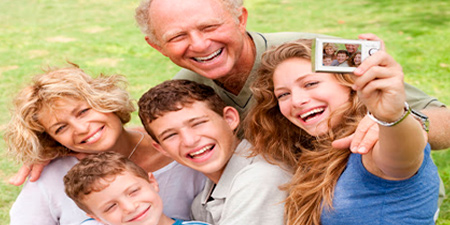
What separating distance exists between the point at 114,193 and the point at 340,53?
161 centimetres

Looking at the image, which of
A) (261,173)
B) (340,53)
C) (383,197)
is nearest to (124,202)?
(261,173)

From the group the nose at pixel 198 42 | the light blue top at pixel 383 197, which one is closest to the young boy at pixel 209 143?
the nose at pixel 198 42

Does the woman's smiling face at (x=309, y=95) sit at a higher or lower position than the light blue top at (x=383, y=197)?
higher

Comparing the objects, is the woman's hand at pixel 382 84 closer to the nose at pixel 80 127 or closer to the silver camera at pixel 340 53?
the silver camera at pixel 340 53

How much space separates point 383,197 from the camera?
227 centimetres

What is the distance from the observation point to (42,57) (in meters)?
8.89

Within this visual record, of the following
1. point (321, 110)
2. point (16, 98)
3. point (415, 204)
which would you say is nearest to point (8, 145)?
point (16, 98)

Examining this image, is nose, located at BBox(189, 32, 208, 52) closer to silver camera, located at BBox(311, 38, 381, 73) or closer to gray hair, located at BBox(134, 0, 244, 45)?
gray hair, located at BBox(134, 0, 244, 45)

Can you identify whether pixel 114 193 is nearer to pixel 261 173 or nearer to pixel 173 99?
pixel 173 99

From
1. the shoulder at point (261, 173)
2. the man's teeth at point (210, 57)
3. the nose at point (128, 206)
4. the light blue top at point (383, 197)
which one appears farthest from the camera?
the man's teeth at point (210, 57)

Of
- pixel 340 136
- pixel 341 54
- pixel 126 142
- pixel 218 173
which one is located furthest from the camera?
pixel 126 142

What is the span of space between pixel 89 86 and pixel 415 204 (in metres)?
2.09

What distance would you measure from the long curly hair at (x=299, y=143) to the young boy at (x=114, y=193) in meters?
0.68

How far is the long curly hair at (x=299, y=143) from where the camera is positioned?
255 centimetres
